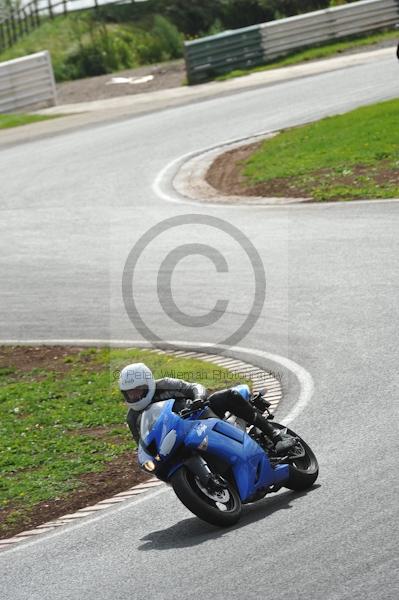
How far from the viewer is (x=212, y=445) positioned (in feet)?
28.7

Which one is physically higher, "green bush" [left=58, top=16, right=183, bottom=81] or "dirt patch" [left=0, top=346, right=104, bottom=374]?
"green bush" [left=58, top=16, right=183, bottom=81]

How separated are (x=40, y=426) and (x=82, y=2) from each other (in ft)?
116

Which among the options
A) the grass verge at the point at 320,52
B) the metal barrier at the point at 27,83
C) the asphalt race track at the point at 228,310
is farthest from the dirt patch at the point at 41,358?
the grass verge at the point at 320,52

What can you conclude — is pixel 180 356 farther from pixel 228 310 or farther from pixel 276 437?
pixel 276 437

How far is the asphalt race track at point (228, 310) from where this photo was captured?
25.3 ft

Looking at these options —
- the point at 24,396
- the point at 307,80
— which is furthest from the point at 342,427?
the point at 307,80

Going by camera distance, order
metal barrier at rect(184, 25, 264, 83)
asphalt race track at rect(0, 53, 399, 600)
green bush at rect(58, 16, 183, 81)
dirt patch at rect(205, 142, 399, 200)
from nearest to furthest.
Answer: asphalt race track at rect(0, 53, 399, 600) → dirt patch at rect(205, 142, 399, 200) → metal barrier at rect(184, 25, 264, 83) → green bush at rect(58, 16, 183, 81)

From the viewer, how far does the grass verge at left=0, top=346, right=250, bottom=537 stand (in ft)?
35.0

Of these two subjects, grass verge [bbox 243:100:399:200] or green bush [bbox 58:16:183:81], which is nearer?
grass verge [bbox 243:100:399:200]

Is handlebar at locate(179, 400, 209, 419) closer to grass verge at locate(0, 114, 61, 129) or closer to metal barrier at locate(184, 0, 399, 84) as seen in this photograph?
Result: grass verge at locate(0, 114, 61, 129)

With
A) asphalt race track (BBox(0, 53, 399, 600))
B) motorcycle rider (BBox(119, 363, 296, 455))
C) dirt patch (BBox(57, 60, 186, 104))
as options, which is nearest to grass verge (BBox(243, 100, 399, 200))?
asphalt race track (BBox(0, 53, 399, 600))

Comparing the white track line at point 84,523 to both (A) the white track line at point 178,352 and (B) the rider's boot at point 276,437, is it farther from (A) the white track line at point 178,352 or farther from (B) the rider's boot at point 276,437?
(B) the rider's boot at point 276,437

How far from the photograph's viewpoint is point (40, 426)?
1268 centimetres
